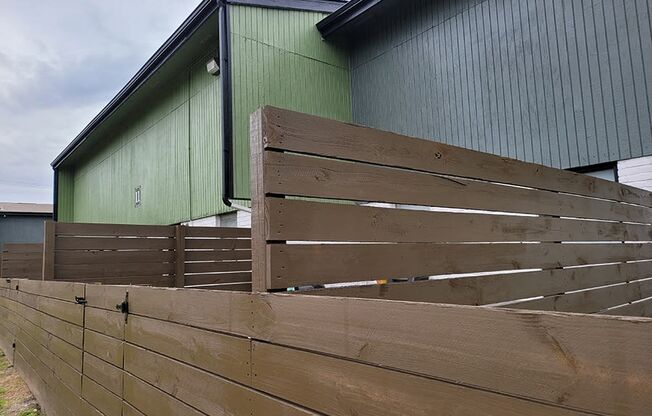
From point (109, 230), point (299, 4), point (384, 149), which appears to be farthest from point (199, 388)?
point (299, 4)

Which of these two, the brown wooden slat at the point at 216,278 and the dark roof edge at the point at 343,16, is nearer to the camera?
the brown wooden slat at the point at 216,278

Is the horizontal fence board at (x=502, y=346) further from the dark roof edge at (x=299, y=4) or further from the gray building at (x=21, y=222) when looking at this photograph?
the gray building at (x=21, y=222)

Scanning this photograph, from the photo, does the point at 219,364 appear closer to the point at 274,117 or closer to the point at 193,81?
the point at 274,117

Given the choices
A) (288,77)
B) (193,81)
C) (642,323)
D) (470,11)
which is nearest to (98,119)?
(193,81)

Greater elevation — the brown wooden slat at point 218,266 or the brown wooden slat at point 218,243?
the brown wooden slat at point 218,243

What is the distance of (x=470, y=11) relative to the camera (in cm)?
771

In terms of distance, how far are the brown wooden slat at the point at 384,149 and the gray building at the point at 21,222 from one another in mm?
31032

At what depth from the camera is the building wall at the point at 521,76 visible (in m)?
5.88

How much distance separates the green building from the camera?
19.8 ft

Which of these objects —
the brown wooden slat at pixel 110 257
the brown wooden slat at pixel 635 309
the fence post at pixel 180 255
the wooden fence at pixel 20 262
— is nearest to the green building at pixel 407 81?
the brown wooden slat at pixel 635 309

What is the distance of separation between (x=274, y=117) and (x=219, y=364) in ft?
3.00

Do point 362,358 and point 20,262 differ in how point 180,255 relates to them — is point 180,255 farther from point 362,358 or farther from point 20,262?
point 20,262

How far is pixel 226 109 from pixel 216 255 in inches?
149

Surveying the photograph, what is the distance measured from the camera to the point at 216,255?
18.2ft
